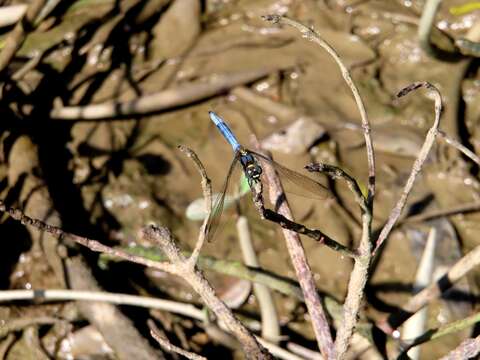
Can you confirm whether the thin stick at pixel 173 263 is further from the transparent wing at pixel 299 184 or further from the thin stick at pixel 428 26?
the thin stick at pixel 428 26

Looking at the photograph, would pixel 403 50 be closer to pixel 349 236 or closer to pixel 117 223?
pixel 349 236

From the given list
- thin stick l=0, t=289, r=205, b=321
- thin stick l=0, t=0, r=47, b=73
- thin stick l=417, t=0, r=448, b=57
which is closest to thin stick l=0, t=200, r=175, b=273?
thin stick l=0, t=289, r=205, b=321

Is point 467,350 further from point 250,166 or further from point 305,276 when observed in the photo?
point 250,166

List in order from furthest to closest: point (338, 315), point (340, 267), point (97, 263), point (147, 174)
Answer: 1. point (147, 174)
2. point (340, 267)
3. point (97, 263)
4. point (338, 315)

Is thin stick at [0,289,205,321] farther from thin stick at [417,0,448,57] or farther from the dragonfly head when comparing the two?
thin stick at [417,0,448,57]

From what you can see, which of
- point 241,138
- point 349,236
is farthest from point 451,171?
point 241,138
